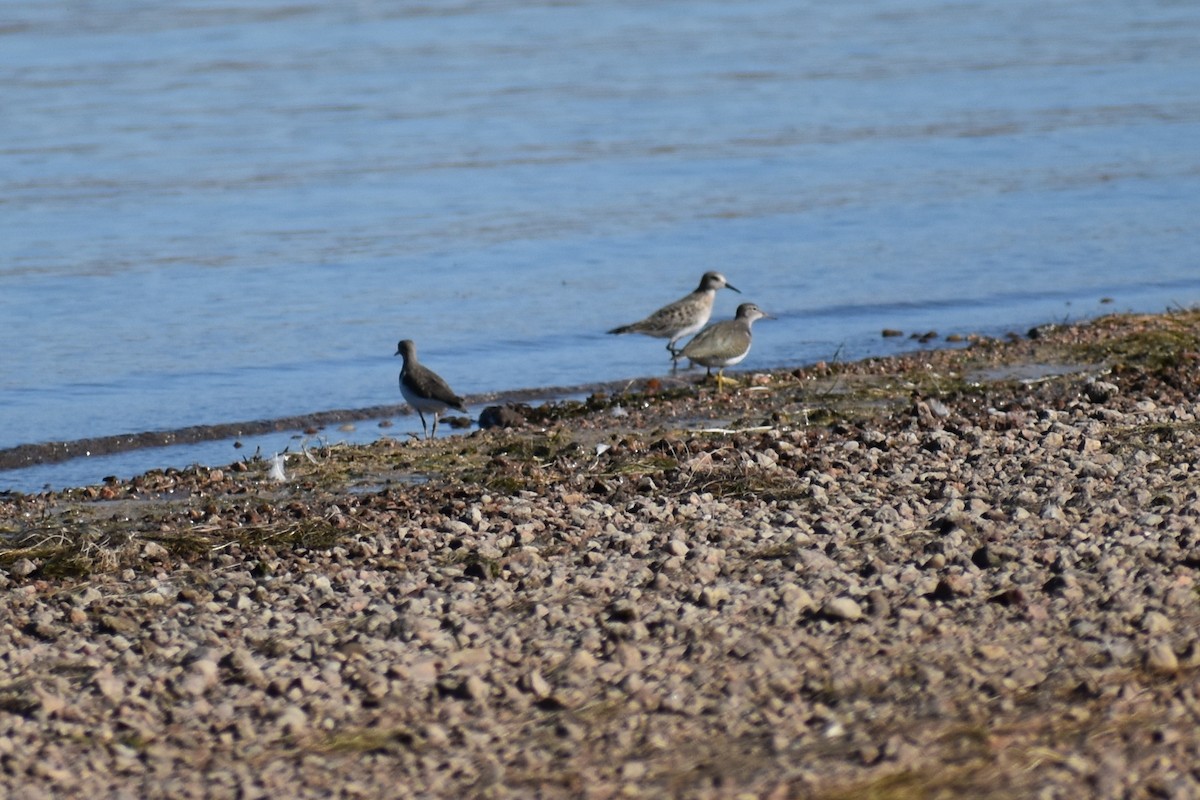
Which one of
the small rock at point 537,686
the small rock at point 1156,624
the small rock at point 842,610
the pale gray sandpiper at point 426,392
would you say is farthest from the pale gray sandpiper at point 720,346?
the small rock at point 537,686

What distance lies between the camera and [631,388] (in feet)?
43.5

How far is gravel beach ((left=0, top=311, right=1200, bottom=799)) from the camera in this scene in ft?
16.4

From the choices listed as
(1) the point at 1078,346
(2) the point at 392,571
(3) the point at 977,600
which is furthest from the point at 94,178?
(3) the point at 977,600

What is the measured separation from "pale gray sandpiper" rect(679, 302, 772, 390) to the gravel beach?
10.2 feet

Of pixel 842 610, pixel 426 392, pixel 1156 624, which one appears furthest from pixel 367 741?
pixel 426 392

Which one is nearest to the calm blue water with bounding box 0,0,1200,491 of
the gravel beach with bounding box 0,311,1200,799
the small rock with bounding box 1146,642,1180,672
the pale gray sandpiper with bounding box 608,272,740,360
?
the pale gray sandpiper with bounding box 608,272,740,360

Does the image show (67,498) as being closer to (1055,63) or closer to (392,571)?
(392,571)

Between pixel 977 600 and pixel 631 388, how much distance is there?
23.7ft

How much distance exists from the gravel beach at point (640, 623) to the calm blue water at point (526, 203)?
4.00 m

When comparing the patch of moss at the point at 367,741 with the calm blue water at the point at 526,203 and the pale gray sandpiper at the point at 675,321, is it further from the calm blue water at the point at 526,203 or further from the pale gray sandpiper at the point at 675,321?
the pale gray sandpiper at the point at 675,321

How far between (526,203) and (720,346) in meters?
8.16

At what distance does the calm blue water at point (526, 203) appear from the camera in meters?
14.5

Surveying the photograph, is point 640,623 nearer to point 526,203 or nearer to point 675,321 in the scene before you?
point 675,321

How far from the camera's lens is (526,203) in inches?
805
